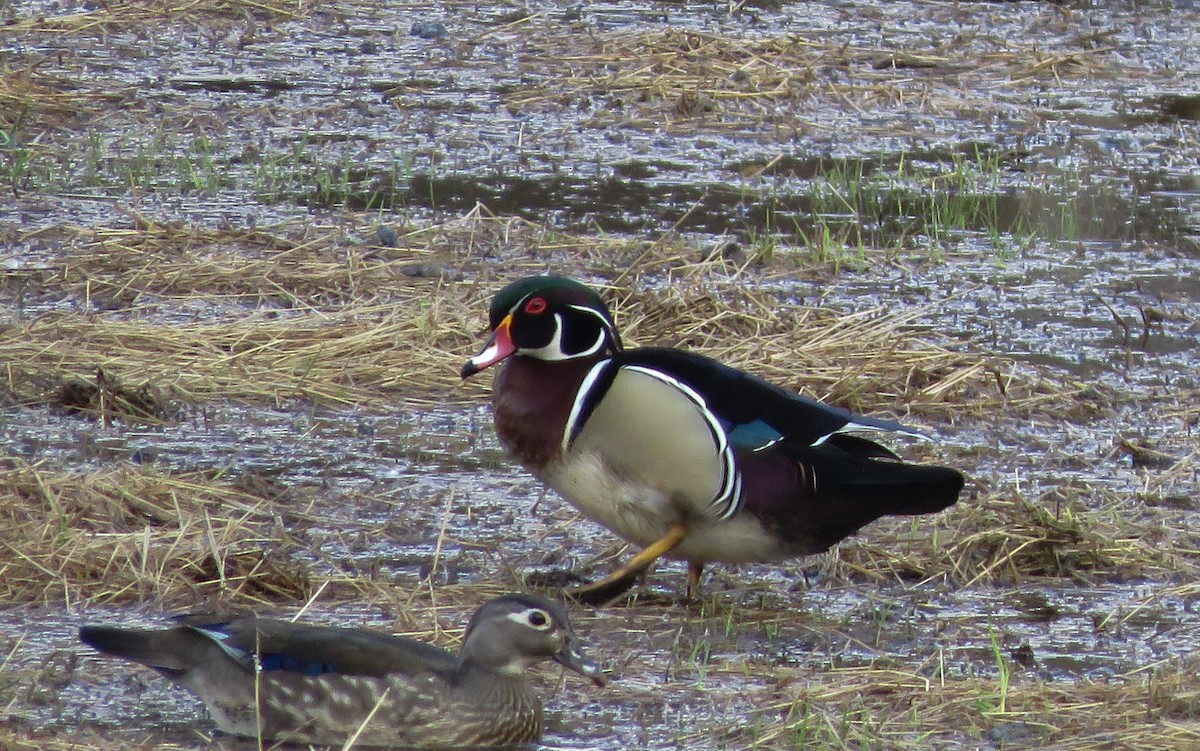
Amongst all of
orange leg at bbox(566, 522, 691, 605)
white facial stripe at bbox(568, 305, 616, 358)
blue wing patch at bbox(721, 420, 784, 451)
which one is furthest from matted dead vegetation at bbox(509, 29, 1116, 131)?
orange leg at bbox(566, 522, 691, 605)

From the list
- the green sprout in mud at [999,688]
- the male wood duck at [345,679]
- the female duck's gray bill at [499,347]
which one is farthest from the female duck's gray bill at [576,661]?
the female duck's gray bill at [499,347]

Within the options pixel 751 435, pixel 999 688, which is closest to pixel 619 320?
pixel 751 435

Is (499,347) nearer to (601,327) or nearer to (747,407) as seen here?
(601,327)

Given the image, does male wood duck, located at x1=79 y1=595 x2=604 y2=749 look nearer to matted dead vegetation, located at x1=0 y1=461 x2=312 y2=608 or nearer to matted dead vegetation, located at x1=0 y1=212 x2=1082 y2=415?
matted dead vegetation, located at x1=0 y1=461 x2=312 y2=608

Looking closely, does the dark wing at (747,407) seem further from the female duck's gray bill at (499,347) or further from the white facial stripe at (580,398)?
the female duck's gray bill at (499,347)

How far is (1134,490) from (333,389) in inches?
93.5

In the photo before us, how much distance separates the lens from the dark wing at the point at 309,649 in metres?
4.11

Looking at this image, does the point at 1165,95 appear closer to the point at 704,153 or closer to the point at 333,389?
the point at 704,153

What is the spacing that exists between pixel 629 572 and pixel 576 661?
2.80 feet

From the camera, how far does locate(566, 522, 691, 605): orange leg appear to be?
5.11m

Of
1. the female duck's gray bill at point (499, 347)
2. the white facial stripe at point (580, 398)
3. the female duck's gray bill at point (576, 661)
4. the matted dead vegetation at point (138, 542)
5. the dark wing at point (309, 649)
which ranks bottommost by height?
the matted dead vegetation at point (138, 542)

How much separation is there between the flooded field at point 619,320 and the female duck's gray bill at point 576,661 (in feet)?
0.38

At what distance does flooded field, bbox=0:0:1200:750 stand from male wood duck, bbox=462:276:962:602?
20cm

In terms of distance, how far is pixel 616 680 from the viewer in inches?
180
